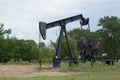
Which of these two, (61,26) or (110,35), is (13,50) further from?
(61,26)

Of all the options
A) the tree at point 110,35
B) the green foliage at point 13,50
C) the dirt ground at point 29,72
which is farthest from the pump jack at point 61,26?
the tree at point 110,35

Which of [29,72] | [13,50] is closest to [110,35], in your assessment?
[13,50]

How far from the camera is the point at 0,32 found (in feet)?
259

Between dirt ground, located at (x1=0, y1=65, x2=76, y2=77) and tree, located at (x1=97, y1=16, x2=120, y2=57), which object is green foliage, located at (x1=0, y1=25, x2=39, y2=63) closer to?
tree, located at (x1=97, y1=16, x2=120, y2=57)

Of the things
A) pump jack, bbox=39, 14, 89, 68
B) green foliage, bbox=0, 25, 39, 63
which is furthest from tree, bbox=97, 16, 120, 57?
pump jack, bbox=39, 14, 89, 68

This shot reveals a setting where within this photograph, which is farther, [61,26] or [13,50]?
[13,50]

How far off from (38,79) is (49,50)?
73840 millimetres

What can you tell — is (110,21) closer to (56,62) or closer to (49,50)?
(49,50)

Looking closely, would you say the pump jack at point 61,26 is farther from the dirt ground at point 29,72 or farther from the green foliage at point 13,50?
the green foliage at point 13,50

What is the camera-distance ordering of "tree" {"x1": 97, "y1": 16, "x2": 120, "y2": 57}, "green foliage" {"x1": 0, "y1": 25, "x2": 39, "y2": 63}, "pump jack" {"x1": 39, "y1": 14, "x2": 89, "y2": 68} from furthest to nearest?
1. "tree" {"x1": 97, "y1": 16, "x2": 120, "y2": 57}
2. "green foliage" {"x1": 0, "y1": 25, "x2": 39, "y2": 63}
3. "pump jack" {"x1": 39, "y1": 14, "x2": 89, "y2": 68}

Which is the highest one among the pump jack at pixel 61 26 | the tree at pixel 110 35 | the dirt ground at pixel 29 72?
the tree at pixel 110 35

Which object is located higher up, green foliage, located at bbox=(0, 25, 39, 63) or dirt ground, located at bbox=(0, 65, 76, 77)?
green foliage, located at bbox=(0, 25, 39, 63)

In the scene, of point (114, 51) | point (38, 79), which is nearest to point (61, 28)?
point (38, 79)

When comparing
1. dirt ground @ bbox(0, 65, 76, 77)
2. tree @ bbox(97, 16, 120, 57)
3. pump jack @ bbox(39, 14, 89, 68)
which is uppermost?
tree @ bbox(97, 16, 120, 57)
